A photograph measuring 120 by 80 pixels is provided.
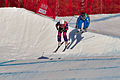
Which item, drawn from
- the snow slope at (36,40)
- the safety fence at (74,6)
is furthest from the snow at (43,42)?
the safety fence at (74,6)

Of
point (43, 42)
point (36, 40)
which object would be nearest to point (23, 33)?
point (36, 40)

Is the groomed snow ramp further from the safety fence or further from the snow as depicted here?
the safety fence

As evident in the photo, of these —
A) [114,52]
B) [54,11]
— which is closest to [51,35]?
[114,52]

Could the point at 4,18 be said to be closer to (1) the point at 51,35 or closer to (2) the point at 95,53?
(1) the point at 51,35

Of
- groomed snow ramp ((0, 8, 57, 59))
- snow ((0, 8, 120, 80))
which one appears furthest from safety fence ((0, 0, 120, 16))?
groomed snow ramp ((0, 8, 57, 59))

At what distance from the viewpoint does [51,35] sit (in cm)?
991

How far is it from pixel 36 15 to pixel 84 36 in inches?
175

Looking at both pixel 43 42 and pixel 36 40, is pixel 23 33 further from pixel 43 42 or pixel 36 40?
pixel 43 42

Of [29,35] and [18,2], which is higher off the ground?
[18,2]

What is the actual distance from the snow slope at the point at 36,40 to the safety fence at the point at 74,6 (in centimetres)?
287

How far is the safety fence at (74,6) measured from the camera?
1447 cm

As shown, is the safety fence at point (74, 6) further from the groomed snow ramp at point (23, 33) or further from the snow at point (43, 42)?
the groomed snow ramp at point (23, 33)

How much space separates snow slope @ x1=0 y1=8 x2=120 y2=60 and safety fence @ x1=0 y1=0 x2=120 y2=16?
2.87 meters

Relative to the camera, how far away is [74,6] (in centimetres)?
1480
